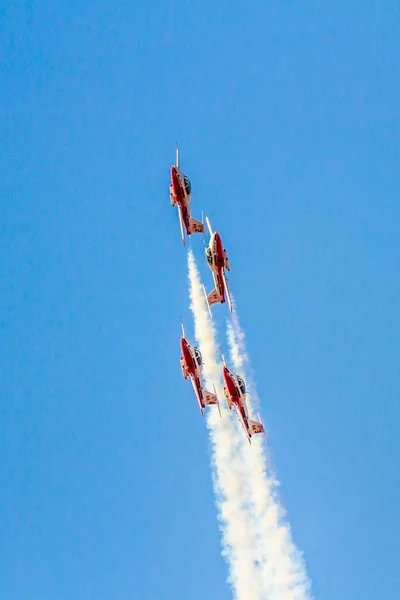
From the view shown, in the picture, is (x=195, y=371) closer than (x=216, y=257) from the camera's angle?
No

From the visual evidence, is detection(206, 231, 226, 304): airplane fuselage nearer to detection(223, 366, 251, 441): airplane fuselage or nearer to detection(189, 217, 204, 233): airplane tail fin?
detection(189, 217, 204, 233): airplane tail fin

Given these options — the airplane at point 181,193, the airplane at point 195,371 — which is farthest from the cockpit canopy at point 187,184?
the airplane at point 195,371

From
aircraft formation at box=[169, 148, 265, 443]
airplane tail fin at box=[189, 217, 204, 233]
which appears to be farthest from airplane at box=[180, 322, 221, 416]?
airplane tail fin at box=[189, 217, 204, 233]

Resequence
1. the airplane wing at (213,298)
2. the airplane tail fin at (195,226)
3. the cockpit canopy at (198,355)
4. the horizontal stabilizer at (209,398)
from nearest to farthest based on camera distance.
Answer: the airplane tail fin at (195,226) < the horizontal stabilizer at (209,398) < the cockpit canopy at (198,355) < the airplane wing at (213,298)

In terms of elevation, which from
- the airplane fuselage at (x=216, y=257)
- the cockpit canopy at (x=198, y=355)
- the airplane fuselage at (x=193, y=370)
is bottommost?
the airplane fuselage at (x=193, y=370)

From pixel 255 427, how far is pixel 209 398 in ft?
21.1

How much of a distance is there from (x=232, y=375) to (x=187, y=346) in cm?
584

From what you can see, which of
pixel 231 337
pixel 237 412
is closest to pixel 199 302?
pixel 231 337

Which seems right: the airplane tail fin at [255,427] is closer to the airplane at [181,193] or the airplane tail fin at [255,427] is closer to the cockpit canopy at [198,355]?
the cockpit canopy at [198,355]

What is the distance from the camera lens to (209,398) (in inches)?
4970

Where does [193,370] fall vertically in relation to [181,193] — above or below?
below

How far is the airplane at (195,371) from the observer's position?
125 m

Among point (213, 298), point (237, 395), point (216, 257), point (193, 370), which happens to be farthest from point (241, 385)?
point (216, 257)

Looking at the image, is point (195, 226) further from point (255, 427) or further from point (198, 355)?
point (255, 427)
